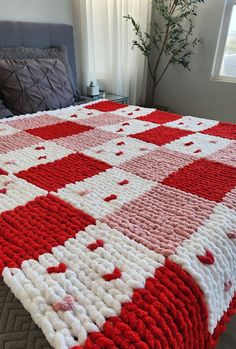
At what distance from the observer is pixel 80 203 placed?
860 mm

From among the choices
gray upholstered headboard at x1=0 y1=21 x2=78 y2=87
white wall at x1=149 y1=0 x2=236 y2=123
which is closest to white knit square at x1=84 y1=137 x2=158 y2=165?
gray upholstered headboard at x1=0 y1=21 x2=78 y2=87

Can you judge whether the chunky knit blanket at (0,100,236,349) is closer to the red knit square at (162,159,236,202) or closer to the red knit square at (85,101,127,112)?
the red knit square at (162,159,236,202)

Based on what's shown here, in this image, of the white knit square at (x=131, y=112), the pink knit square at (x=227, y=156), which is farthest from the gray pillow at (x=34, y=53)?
the pink knit square at (x=227, y=156)

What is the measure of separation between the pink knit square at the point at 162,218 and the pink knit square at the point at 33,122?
100 centimetres

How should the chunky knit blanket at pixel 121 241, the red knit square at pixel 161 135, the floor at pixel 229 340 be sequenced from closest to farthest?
the chunky knit blanket at pixel 121 241 < the floor at pixel 229 340 < the red knit square at pixel 161 135

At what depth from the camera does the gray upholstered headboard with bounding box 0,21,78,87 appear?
2152 mm

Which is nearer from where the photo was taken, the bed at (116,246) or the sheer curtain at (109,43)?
the bed at (116,246)

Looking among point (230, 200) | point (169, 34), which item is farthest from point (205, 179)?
point (169, 34)

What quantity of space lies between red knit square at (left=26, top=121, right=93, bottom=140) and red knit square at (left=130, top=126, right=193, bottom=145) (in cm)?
34

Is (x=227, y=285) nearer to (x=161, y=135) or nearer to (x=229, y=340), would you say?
(x=229, y=340)

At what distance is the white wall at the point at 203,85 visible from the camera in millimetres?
2777

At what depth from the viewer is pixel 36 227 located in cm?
75

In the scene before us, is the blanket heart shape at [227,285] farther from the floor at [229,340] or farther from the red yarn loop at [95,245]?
the floor at [229,340]

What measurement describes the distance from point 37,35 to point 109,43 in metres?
0.80
